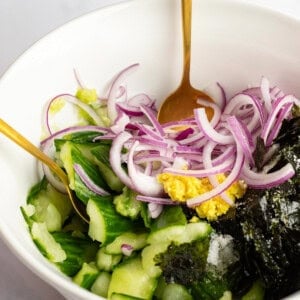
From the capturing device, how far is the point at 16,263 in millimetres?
1573

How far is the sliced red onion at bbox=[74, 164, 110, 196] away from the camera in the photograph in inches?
54.5

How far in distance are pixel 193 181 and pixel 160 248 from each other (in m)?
0.16

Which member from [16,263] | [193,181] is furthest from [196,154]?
[16,263]

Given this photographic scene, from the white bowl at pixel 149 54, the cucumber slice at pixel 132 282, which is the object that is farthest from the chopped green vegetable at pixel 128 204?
the white bowl at pixel 149 54

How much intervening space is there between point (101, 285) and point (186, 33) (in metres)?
0.63

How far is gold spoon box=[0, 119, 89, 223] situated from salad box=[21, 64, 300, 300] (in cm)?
3

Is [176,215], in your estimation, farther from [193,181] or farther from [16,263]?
[16,263]

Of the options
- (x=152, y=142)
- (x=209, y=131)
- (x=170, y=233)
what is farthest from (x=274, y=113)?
(x=170, y=233)

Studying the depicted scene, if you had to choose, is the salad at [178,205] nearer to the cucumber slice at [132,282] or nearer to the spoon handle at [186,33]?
the cucumber slice at [132,282]

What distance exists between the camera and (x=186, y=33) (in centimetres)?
158

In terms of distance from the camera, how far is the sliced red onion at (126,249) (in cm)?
134

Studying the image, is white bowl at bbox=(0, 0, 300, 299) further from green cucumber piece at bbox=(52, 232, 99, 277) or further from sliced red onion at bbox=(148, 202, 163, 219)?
sliced red onion at bbox=(148, 202, 163, 219)

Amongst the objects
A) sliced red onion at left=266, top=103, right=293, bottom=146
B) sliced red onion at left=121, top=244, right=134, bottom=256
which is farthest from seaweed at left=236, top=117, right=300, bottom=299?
sliced red onion at left=121, top=244, right=134, bottom=256

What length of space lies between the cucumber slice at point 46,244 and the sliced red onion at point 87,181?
127 mm
